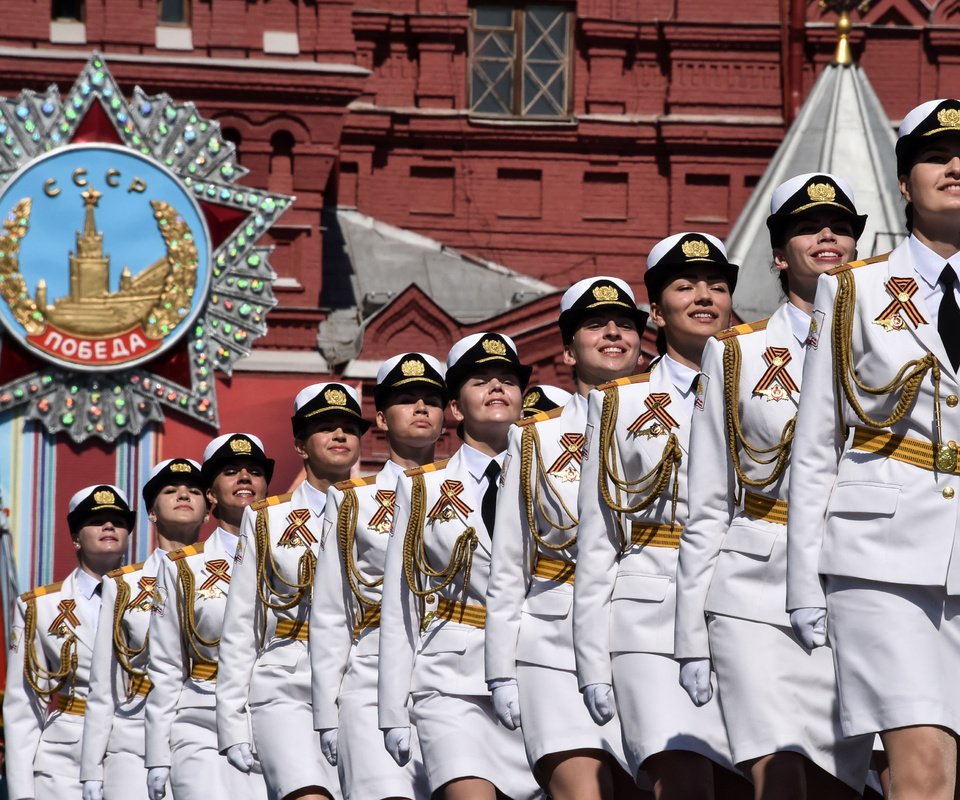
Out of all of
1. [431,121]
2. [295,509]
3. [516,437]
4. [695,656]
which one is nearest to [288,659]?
[295,509]

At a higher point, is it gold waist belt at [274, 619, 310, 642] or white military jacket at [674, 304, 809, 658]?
white military jacket at [674, 304, 809, 658]

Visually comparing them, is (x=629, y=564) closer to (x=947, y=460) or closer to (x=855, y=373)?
(x=855, y=373)

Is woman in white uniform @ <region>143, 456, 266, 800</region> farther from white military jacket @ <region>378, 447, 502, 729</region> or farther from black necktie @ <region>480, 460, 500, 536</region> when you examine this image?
black necktie @ <region>480, 460, 500, 536</region>

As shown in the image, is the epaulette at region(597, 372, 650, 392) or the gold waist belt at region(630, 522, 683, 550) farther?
the epaulette at region(597, 372, 650, 392)

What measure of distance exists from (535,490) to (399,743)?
103 cm

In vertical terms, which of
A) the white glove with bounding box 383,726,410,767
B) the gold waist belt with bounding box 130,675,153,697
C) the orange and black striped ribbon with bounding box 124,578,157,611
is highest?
the orange and black striped ribbon with bounding box 124,578,157,611

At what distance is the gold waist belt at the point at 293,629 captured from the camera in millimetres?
9406

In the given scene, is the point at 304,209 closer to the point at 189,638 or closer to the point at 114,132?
the point at 114,132

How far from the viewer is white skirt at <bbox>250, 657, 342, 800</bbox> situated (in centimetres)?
887

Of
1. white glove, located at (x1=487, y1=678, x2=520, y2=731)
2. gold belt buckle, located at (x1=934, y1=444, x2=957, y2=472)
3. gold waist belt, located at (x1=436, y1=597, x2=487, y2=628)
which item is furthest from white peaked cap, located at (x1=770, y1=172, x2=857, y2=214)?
gold waist belt, located at (x1=436, y1=597, x2=487, y2=628)

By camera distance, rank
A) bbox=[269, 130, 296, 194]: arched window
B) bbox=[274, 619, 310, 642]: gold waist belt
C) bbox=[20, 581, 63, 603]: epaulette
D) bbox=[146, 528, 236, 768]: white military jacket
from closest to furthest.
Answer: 1. bbox=[274, 619, 310, 642]: gold waist belt
2. bbox=[146, 528, 236, 768]: white military jacket
3. bbox=[20, 581, 63, 603]: epaulette
4. bbox=[269, 130, 296, 194]: arched window

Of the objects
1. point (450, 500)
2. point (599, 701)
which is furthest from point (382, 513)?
point (599, 701)

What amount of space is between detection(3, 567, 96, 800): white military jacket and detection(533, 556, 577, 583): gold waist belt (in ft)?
16.1

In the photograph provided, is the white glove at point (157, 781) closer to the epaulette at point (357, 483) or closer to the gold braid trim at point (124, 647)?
the gold braid trim at point (124, 647)
